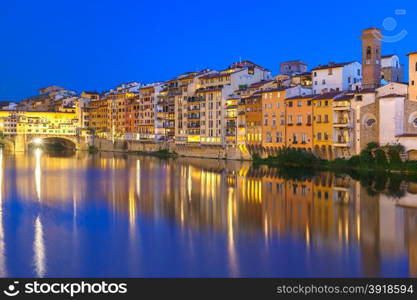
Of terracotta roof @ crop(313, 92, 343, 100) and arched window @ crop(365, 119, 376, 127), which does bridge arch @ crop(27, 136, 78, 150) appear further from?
arched window @ crop(365, 119, 376, 127)

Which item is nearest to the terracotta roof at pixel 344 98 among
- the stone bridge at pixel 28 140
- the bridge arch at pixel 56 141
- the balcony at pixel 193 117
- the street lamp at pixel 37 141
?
the balcony at pixel 193 117

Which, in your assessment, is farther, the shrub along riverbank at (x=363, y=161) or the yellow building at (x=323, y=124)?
the yellow building at (x=323, y=124)

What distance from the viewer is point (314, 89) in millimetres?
46594

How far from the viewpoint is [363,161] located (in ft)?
120

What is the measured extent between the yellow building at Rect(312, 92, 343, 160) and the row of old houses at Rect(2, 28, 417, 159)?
83 millimetres

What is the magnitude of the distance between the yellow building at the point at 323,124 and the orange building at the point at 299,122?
628 mm

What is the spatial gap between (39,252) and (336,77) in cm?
3637

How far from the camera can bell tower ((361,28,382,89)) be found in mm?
39781

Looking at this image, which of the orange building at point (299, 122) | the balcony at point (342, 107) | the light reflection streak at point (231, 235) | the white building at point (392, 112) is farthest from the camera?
the orange building at point (299, 122)

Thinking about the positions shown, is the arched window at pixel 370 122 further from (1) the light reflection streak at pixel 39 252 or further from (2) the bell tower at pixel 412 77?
(1) the light reflection streak at pixel 39 252

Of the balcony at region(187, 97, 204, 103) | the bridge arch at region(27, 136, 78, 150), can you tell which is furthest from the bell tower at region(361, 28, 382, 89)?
the bridge arch at region(27, 136, 78, 150)

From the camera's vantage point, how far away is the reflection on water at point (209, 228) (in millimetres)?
12578

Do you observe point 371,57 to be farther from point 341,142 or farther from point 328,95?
point 341,142

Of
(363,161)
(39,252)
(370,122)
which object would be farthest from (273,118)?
(39,252)
